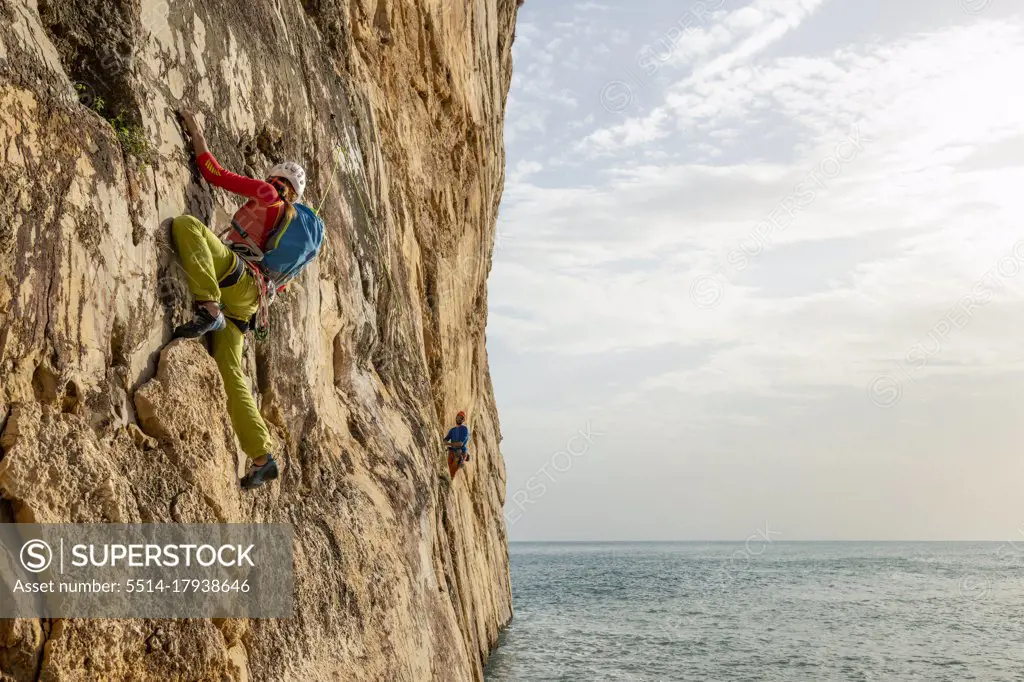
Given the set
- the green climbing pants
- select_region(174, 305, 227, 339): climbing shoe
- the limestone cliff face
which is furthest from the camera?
the green climbing pants

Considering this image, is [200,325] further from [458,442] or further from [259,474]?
[458,442]

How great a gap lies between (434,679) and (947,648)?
23.0 metres

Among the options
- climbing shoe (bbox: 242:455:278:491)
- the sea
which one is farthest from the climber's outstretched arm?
the sea

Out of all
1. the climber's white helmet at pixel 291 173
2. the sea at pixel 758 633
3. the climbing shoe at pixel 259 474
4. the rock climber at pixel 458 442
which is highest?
the climber's white helmet at pixel 291 173

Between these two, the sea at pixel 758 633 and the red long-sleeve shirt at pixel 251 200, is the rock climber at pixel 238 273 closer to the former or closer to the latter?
the red long-sleeve shirt at pixel 251 200

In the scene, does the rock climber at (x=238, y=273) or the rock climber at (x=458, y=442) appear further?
the rock climber at (x=458, y=442)

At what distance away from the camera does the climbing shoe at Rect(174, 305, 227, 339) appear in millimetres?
5113

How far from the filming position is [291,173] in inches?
238

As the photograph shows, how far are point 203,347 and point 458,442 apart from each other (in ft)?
39.2

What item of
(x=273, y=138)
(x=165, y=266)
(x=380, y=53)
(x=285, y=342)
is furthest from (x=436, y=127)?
(x=165, y=266)

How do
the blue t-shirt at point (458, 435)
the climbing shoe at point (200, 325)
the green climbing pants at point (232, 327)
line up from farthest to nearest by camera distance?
the blue t-shirt at point (458, 435) → the green climbing pants at point (232, 327) → the climbing shoe at point (200, 325)

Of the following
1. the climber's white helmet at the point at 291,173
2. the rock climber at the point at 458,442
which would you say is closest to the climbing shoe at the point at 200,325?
the climber's white helmet at the point at 291,173

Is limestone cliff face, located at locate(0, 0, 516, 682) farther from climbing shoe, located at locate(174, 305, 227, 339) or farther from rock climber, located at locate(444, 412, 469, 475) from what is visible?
rock climber, located at locate(444, 412, 469, 475)

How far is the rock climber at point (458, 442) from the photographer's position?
17.0m
